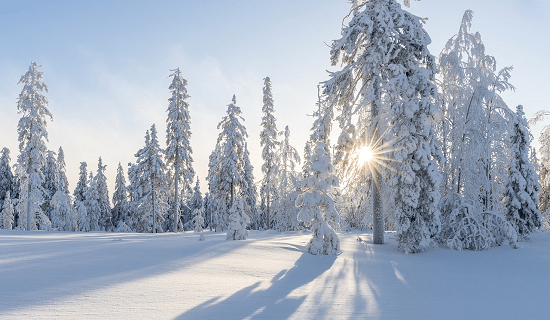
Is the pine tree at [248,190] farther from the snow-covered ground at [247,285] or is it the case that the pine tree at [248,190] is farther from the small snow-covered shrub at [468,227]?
the snow-covered ground at [247,285]

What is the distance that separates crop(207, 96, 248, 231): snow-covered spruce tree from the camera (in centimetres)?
3268

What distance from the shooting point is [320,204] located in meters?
11.9

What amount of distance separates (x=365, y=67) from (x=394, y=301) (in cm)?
1161

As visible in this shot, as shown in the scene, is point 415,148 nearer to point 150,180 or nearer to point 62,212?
point 150,180

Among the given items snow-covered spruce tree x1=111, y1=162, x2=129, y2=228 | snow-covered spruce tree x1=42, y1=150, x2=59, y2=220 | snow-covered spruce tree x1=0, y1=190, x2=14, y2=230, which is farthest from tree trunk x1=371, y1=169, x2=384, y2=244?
snow-covered spruce tree x1=111, y1=162, x2=129, y2=228

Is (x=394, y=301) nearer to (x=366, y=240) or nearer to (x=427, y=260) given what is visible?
(x=427, y=260)

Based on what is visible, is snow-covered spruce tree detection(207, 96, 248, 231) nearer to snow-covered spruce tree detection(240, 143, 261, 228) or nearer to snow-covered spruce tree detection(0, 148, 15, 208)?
snow-covered spruce tree detection(240, 143, 261, 228)

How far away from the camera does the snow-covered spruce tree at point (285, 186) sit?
32844 millimetres

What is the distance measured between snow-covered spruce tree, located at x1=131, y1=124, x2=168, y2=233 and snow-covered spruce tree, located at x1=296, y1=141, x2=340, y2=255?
93.0ft

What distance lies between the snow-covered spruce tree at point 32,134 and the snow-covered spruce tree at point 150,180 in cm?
947

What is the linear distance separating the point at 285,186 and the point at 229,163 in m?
6.23

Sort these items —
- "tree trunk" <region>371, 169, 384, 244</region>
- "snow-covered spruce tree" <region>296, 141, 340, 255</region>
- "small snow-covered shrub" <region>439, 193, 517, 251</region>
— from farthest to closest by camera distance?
"tree trunk" <region>371, 169, 384, 244</region>
"small snow-covered shrub" <region>439, 193, 517, 251</region>
"snow-covered spruce tree" <region>296, 141, 340, 255</region>

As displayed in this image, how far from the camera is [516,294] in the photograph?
716 cm

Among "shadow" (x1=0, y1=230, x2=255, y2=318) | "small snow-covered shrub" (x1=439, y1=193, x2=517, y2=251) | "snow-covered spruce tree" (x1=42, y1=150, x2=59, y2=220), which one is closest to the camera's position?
"shadow" (x1=0, y1=230, x2=255, y2=318)
